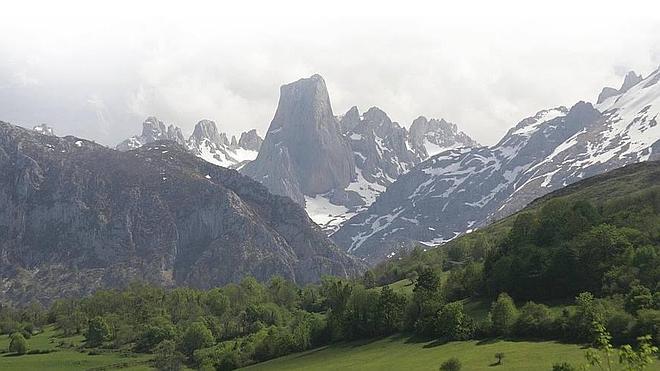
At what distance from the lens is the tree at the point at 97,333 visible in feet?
614

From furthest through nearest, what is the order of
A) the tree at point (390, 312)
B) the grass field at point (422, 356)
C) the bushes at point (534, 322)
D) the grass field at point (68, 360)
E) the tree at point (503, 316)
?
the grass field at point (68, 360)
the tree at point (390, 312)
the tree at point (503, 316)
the bushes at point (534, 322)
the grass field at point (422, 356)

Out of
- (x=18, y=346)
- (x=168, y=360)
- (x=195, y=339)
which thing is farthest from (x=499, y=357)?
(x=18, y=346)

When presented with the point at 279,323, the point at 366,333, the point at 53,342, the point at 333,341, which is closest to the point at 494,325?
the point at 366,333

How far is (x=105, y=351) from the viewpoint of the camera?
174 metres

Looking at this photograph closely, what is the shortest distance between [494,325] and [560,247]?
2562 centimetres

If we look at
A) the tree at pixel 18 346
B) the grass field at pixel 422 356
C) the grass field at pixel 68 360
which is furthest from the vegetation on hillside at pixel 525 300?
the tree at pixel 18 346

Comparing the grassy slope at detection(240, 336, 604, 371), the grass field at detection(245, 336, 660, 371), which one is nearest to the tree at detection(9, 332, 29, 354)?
the grassy slope at detection(240, 336, 604, 371)

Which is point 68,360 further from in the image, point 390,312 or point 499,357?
point 499,357

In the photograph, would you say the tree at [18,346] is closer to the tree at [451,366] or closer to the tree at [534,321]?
the tree at [451,366]

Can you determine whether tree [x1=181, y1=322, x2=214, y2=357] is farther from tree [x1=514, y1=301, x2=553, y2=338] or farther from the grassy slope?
tree [x1=514, y1=301, x2=553, y2=338]

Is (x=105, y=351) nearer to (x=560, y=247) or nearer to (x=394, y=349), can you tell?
(x=394, y=349)

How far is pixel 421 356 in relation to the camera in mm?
107750

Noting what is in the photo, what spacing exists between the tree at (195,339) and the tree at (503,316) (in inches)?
3326

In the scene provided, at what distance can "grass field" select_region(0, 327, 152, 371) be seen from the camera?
15300cm
